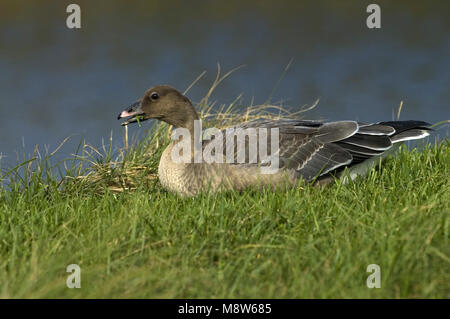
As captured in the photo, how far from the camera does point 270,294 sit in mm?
3773

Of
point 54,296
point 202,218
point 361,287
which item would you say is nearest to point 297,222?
point 202,218

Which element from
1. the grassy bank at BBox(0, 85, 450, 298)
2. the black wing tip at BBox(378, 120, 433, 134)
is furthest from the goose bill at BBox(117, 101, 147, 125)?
the black wing tip at BBox(378, 120, 433, 134)

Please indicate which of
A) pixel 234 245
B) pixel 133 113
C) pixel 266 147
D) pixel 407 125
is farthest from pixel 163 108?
pixel 407 125

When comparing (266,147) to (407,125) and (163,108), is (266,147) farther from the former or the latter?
(407,125)

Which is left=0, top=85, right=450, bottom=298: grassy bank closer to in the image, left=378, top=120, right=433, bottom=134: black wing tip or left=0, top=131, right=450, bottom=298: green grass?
left=0, top=131, right=450, bottom=298: green grass

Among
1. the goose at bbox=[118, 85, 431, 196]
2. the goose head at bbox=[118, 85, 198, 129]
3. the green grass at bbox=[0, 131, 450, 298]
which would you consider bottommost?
the green grass at bbox=[0, 131, 450, 298]

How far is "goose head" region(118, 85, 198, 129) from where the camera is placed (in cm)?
696

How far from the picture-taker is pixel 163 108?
701 centimetres

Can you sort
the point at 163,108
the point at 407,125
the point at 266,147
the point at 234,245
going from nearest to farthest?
1. the point at 234,245
2. the point at 266,147
3. the point at 163,108
4. the point at 407,125

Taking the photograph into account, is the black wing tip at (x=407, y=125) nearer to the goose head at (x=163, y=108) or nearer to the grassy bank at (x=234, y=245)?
the grassy bank at (x=234, y=245)

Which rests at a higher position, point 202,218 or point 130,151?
point 130,151

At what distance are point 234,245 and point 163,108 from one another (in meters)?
2.84
